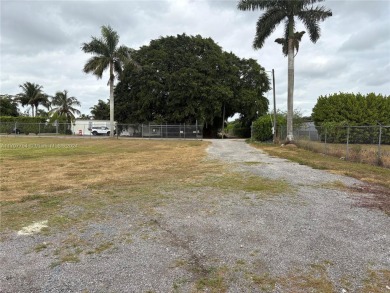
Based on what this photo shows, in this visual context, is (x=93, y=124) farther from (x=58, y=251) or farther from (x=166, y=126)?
(x=58, y=251)

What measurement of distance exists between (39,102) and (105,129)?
29.7 m

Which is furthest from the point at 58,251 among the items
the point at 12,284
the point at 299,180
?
the point at 299,180

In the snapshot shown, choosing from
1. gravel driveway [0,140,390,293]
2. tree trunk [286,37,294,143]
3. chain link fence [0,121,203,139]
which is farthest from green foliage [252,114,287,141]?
gravel driveway [0,140,390,293]

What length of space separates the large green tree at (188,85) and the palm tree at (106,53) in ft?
10.1

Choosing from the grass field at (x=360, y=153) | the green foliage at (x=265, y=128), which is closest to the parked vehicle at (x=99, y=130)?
the green foliage at (x=265, y=128)

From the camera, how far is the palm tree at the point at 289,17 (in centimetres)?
2211

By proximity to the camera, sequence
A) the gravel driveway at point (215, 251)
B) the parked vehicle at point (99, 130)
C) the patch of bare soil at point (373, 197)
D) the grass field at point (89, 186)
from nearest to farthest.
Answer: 1. the gravel driveway at point (215, 251)
2. the grass field at point (89, 186)
3. the patch of bare soil at point (373, 197)
4. the parked vehicle at point (99, 130)

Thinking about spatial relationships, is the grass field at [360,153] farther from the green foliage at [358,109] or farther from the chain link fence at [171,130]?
the chain link fence at [171,130]

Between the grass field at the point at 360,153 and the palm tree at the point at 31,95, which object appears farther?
the palm tree at the point at 31,95

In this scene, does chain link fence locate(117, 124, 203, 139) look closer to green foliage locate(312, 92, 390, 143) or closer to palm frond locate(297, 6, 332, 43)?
green foliage locate(312, 92, 390, 143)

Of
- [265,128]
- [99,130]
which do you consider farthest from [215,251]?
[99,130]

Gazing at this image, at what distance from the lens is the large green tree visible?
4031 cm

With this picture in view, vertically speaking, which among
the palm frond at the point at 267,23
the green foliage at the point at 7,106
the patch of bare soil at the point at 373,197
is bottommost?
the patch of bare soil at the point at 373,197

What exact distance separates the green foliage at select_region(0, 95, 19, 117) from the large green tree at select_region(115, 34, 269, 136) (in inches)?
1482
